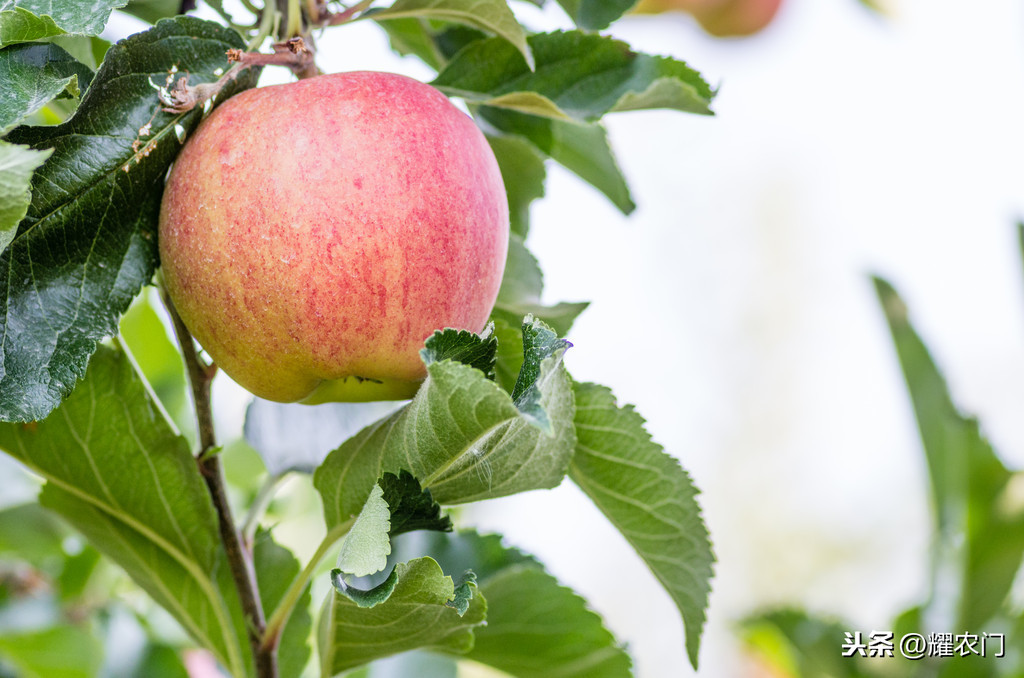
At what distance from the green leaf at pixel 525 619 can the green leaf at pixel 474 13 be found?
1.00 ft

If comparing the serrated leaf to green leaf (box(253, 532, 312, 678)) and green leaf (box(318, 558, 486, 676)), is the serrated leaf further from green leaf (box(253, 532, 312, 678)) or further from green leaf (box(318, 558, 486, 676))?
green leaf (box(253, 532, 312, 678))

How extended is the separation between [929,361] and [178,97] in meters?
0.79

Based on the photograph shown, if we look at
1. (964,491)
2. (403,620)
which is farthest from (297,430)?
(964,491)

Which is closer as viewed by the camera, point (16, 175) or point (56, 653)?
point (16, 175)

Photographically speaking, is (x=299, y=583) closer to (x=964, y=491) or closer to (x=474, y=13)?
(x=474, y=13)

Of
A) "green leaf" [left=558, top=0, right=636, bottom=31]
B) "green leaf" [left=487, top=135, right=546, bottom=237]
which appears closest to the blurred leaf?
"green leaf" [left=487, top=135, right=546, bottom=237]

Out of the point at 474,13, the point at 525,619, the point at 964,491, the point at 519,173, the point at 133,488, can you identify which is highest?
the point at 474,13

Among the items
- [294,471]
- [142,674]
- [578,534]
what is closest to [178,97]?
[294,471]

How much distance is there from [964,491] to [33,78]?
94 cm

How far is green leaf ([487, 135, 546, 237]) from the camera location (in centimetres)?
53

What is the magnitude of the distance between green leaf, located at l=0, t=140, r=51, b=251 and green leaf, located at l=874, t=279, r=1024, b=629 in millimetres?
838

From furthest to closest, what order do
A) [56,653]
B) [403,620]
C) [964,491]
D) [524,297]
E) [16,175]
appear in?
[964,491]
[56,653]
[524,297]
[403,620]
[16,175]

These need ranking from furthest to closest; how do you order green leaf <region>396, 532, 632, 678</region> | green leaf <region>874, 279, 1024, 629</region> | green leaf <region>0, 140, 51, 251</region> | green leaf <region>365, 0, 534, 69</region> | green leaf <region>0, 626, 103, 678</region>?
green leaf <region>874, 279, 1024, 629</region>, green leaf <region>0, 626, 103, 678</region>, green leaf <region>396, 532, 632, 678</region>, green leaf <region>365, 0, 534, 69</region>, green leaf <region>0, 140, 51, 251</region>

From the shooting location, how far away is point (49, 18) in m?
0.33
